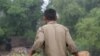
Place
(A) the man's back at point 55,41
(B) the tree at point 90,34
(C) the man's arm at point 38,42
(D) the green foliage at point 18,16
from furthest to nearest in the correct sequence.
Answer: (D) the green foliage at point 18,16 → (B) the tree at point 90,34 → (A) the man's back at point 55,41 → (C) the man's arm at point 38,42

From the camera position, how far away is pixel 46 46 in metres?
3.37

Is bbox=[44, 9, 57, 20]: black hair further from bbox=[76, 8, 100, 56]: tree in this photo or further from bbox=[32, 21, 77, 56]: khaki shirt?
bbox=[76, 8, 100, 56]: tree

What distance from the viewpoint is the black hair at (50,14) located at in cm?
344

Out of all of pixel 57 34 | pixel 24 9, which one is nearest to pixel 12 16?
pixel 24 9

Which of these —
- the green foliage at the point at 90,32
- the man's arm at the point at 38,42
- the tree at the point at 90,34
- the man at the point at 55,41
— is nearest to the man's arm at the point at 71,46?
the man at the point at 55,41

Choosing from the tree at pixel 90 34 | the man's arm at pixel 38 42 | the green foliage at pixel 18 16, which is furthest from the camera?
the green foliage at pixel 18 16

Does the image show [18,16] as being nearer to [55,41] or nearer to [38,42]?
[55,41]

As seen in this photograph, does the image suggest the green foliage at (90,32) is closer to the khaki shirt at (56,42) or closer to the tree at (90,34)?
the tree at (90,34)

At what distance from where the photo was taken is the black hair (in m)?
3.44

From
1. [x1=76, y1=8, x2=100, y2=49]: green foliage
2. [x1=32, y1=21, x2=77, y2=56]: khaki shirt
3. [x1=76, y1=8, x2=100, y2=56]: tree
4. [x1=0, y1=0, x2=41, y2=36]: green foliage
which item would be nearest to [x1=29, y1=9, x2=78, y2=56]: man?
[x1=32, y1=21, x2=77, y2=56]: khaki shirt

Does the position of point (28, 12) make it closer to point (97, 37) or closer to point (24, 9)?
point (24, 9)

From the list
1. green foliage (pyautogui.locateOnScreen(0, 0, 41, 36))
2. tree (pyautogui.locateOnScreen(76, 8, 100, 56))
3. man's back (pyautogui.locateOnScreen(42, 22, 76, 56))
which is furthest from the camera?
green foliage (pyautogui.locateOnScreen(0, 0, 41, 36))

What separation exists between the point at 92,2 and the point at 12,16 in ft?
31.2

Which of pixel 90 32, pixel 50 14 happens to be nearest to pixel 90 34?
pixel 90 32
